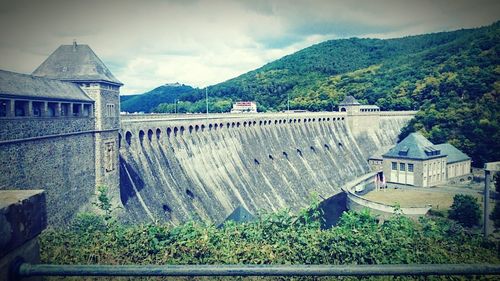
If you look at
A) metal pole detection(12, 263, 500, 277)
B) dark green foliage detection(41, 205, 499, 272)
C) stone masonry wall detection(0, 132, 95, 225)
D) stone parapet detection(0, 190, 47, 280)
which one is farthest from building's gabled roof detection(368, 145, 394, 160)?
stone parapet detection(0, 190, 47, 280)

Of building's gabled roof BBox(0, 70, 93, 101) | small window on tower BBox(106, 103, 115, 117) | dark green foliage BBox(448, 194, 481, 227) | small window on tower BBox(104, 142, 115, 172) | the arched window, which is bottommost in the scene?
dark green foliage BBox(448, 194, 481, 227)

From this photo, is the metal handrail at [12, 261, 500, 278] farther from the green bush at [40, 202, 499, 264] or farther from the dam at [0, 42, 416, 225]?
the dam at [0, 42, 416, 225]

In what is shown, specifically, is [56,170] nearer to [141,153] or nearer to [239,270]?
[141,153]

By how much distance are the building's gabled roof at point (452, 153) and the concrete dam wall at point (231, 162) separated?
1012 cm

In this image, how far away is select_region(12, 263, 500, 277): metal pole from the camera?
2557 millimetres

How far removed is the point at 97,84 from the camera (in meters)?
19.0

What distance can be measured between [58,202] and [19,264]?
14.7 meters

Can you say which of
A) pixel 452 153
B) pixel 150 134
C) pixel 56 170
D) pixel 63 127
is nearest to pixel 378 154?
pixel 452 153

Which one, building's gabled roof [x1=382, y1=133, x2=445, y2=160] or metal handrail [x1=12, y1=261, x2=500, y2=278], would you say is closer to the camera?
metal handrail [x1=12, y1=261, x2=500, y2=278]

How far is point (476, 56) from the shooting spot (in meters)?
69.1

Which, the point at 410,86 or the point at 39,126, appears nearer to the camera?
the point at 39,126

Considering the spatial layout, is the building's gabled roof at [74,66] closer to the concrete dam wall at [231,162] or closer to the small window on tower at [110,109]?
the small window on tower at [110,109]

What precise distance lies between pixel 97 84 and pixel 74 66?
164 centimetres

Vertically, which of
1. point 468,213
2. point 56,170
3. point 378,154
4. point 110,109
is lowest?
point 468,213
